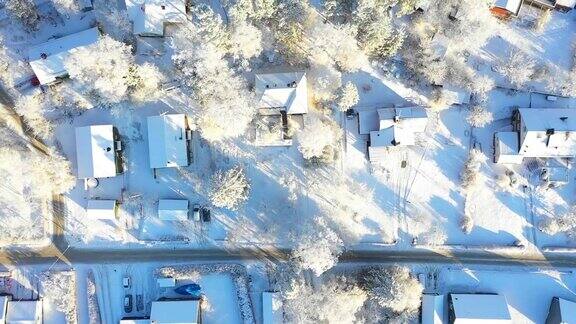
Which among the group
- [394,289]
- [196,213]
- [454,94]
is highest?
[454,94]

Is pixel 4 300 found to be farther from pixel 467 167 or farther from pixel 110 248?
pixel 467 167

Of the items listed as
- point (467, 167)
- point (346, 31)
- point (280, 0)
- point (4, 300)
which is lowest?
point (4, 300)

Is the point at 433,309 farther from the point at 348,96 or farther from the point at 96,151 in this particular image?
the point at 96,151

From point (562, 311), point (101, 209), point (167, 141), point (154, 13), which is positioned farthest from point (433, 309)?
point (154, 13)

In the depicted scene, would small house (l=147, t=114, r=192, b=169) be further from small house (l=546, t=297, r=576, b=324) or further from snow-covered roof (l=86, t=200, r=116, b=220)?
small house (l=546, t=297, r=576, b=324)

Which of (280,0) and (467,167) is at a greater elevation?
(280,0)

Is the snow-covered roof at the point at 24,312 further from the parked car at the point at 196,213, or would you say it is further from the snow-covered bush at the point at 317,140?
the snow-covered bush at the point at 317,140

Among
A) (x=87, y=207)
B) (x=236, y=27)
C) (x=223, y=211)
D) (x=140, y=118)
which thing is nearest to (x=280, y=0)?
(x=236, y=27)
